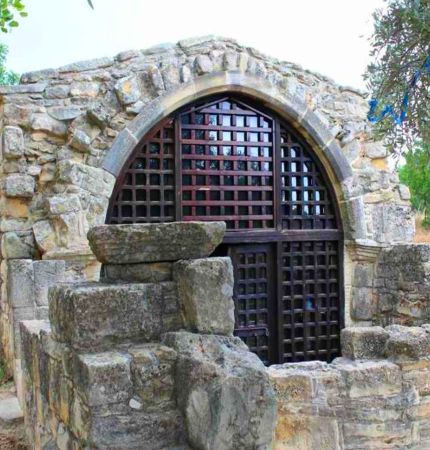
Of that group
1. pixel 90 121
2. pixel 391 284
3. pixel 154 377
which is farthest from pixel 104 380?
pixel 391 284

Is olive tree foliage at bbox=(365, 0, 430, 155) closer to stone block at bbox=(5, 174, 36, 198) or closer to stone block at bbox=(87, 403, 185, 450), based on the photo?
stone block at bbox=(87, 403, 185, 450)

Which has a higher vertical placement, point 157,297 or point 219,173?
point 219,173

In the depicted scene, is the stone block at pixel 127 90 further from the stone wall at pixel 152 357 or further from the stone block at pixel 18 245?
the stone wall at pixel 152 357

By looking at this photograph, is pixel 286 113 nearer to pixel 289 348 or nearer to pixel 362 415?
pixel 289 348

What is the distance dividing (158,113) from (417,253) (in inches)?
126

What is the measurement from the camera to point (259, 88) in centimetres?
672

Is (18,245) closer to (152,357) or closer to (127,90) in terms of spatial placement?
(127,90)

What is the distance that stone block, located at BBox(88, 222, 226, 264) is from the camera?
8.54 ft

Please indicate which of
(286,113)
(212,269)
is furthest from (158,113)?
(212,269)

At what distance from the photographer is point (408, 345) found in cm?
411

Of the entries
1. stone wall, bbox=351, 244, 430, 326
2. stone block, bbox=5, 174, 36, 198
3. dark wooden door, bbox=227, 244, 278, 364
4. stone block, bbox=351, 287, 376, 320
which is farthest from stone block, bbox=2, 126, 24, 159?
stone block, bbox=351, 287, 376, 320

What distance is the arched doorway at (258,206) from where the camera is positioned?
6.47 meters

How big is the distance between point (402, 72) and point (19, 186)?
363 centimetres

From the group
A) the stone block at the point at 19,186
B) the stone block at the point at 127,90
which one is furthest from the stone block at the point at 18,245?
the stone block at the point at 127,90
